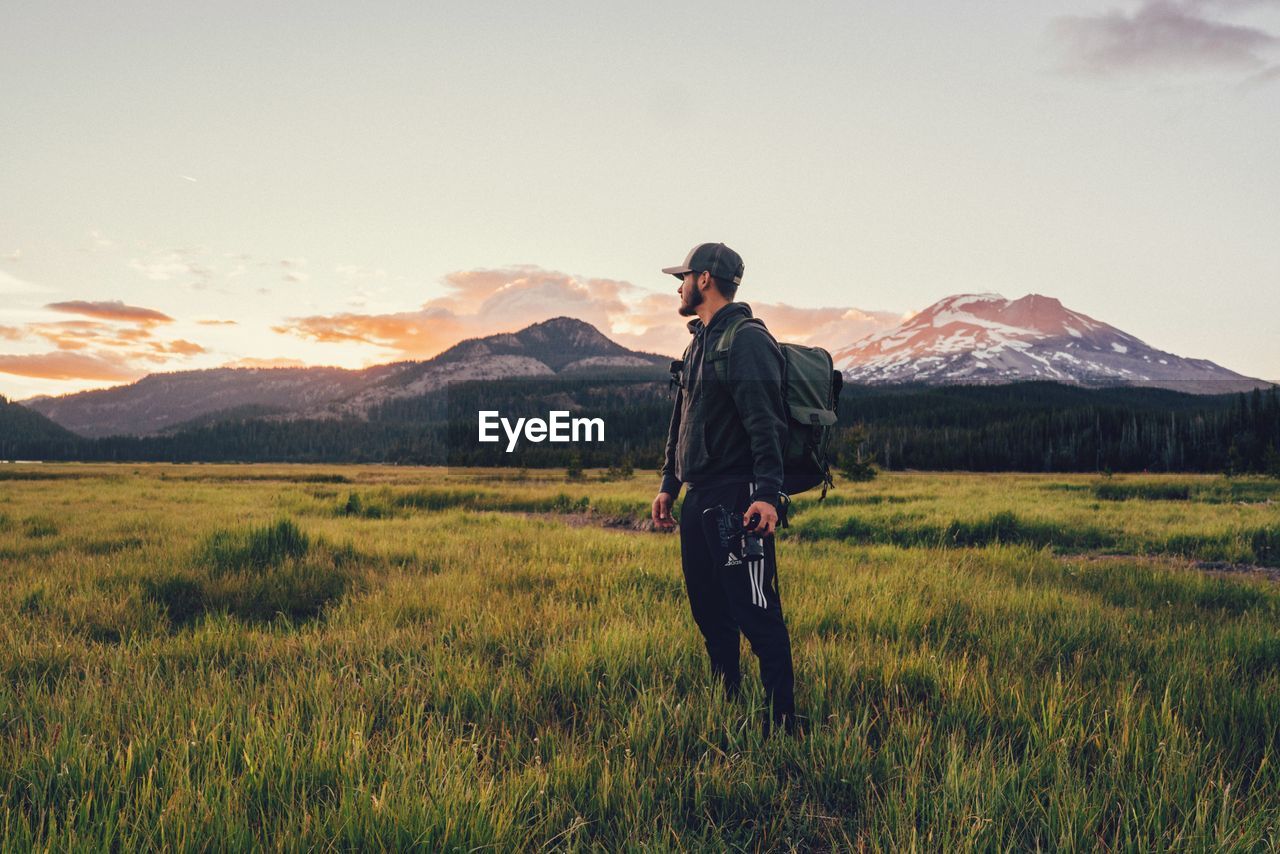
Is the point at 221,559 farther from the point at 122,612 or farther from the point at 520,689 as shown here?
the point at 520,689

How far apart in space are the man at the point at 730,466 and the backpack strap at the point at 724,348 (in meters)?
0.04

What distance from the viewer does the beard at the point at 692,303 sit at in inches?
166

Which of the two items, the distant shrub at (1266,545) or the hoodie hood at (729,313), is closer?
the hoodie hood at (729,313)

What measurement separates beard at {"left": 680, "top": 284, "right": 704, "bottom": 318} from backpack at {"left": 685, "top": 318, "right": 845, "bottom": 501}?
331 mm

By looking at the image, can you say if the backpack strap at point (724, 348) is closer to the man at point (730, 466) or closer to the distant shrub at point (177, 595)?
the man at point (730, 466)

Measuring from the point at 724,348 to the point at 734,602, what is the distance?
1588 millimetres

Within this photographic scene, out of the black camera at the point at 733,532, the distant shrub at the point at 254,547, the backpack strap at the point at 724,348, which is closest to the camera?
the black camera at the point at 733,532

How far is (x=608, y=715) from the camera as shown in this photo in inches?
154

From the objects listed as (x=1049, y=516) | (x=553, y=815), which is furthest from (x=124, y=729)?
(x=1049, y=516)

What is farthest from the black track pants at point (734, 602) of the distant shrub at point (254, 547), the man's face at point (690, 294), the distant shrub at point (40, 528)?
the distant shrub at point (40, 528)

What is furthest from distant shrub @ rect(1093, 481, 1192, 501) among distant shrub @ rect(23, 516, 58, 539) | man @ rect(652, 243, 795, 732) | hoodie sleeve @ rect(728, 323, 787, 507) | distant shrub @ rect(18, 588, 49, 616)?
distant shrub @ rect(23, 516, 58, 539)

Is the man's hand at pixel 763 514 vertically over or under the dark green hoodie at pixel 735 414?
under

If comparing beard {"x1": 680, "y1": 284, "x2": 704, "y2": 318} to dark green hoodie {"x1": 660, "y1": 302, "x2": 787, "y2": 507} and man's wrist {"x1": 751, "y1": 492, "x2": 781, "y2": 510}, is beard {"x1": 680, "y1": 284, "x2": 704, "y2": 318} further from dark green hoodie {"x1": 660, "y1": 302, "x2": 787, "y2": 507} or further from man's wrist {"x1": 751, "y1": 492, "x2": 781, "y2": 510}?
man's wrist {"x1": 751, "y1": 492, "x2": 781, "y2": 510}

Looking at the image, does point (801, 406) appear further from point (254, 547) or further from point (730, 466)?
point (254, 547)
